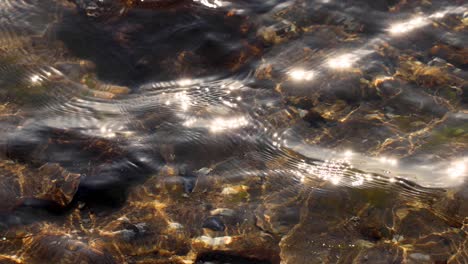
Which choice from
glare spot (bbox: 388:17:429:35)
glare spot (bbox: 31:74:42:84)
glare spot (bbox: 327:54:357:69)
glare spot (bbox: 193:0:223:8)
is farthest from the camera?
glare spot (bbox: 193:0:223:8)

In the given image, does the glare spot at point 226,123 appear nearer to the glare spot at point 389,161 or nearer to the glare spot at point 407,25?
the glare spot at point 389,161

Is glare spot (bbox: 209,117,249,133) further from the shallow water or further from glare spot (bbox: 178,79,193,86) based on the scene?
glare spot (bbox: 178,79,193,86)

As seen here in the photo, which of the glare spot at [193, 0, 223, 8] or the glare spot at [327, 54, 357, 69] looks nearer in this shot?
the glare spot at [327, 54, 357, 69]

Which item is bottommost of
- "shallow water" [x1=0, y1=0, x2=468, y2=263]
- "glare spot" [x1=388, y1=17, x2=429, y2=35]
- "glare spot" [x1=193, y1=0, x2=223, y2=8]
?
"shallow water" [x1=0, y1=0, x2=468, y2=263]

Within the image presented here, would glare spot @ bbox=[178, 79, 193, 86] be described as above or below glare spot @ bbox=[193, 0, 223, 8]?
below

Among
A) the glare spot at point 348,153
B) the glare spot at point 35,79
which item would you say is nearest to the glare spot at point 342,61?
the glare spot at point 348,153

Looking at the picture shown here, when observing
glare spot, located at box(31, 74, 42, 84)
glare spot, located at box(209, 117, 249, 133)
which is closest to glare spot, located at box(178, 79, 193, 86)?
glare spot, located at box(209, 117, 249, 133)

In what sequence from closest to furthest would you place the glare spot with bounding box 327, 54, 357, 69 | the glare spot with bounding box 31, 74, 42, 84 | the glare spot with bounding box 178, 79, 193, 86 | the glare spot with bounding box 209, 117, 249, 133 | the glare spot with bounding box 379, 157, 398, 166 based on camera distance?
the glare spot with bounding box 379, 157, 398, 166 → the glare spot with bounding box 209, 117, 249, 133 → the glare spot with bounding box 31, 74, 42, 84 → the glare spot with bounding box 178, 79, 193, 86 → the glare spot with bounding box 327, 54, 357, 69

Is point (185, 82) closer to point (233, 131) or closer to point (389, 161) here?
point (233, 131)
